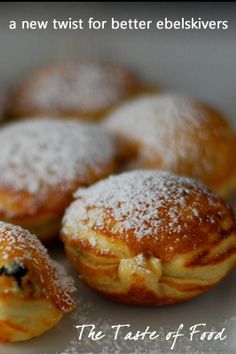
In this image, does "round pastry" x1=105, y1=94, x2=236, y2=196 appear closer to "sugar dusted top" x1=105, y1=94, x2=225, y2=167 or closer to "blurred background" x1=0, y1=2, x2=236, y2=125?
"sugar dusted top" x1=105, y1=94, x2=225, y2=167

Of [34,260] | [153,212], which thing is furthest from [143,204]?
[34,260]

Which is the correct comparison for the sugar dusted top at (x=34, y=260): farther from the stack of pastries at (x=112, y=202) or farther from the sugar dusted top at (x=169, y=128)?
the sugar dusted top at (x=169, y=128)

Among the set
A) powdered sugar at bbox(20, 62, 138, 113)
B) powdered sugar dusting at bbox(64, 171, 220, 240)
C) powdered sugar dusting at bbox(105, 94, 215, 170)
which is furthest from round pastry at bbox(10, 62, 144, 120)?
powdered sugar dusting at bbox(64, 171, 220, 240)

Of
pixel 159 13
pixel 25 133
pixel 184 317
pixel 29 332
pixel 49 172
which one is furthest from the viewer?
pixel 159 13

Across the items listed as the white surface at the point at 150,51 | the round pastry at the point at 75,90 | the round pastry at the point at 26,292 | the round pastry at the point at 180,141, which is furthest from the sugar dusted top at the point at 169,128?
the round pastry at the point at 26,292

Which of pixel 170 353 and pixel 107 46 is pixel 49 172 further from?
pixel 107 46

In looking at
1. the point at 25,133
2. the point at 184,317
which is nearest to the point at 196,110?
the point at 25,133
